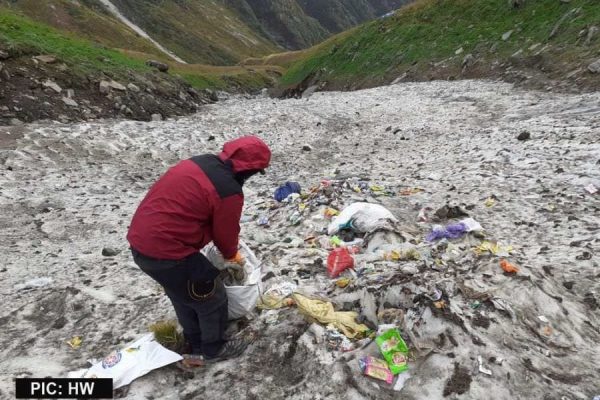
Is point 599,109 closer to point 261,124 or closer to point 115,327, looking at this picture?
point 261,124

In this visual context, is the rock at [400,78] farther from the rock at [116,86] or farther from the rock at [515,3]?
the rock at [116,86]

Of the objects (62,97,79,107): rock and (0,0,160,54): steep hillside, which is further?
(0,0,160,54): steep hillside

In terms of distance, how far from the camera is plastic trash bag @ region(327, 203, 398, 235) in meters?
8.21

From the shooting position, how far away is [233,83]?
53500 mm

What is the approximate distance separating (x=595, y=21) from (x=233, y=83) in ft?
128

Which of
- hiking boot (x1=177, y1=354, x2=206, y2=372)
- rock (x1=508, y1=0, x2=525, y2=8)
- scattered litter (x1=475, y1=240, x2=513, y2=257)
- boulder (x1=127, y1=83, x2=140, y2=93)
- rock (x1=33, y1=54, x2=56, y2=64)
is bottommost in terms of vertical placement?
rock (x1=508, y1=0, x2=525, y2=8)

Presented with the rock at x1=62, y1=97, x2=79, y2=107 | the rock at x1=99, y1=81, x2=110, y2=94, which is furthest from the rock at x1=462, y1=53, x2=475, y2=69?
the rock at x1=62, y1=97, x2=79, y2=107

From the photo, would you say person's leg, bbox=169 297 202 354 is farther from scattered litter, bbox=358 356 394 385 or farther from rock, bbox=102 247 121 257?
rock, bbox=102 247 121 257

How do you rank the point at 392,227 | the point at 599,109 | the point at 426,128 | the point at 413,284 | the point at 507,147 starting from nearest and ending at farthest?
the point at 413,284 < the point at 392,227 < the point at 507,147 < the point at 599,109 < the point at 426,128

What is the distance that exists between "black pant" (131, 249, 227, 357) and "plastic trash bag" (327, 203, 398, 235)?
3.69 m

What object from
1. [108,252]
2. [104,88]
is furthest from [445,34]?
[108,252]

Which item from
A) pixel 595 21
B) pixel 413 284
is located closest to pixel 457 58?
pixel 595 21

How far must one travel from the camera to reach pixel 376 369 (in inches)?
180

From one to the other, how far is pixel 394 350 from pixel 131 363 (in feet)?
9.21
